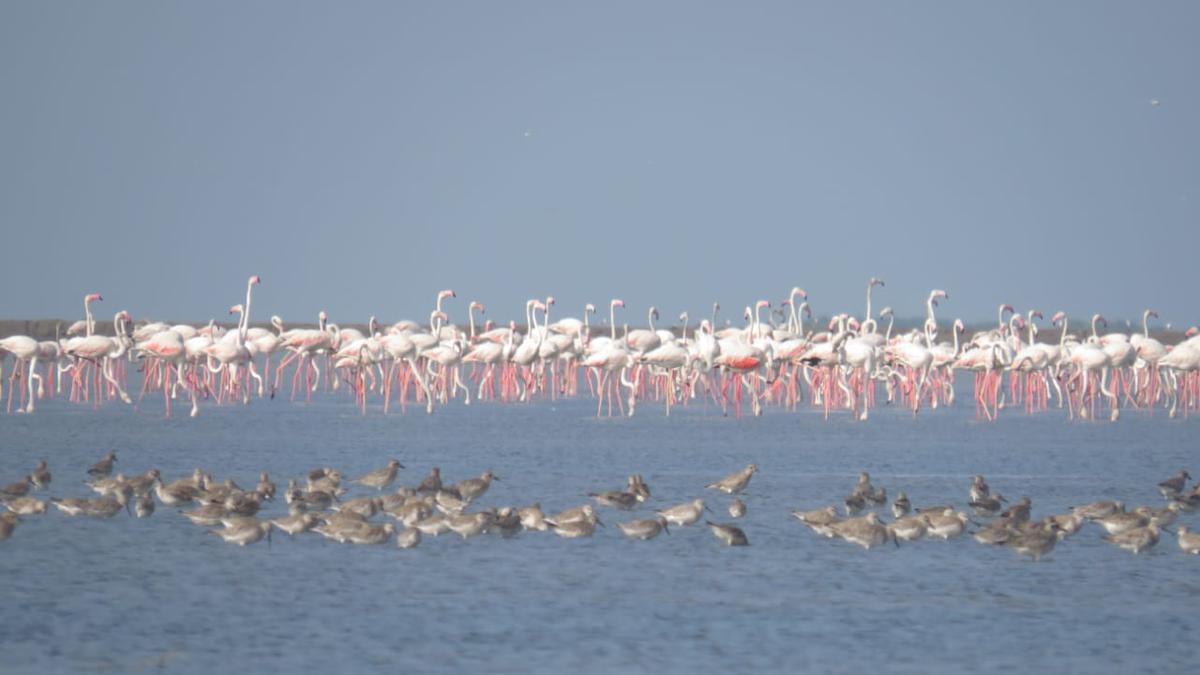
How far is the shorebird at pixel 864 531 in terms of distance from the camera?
1333 cm

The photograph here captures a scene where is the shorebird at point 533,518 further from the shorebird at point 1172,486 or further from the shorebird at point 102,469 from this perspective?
the shorebird at point 1172,486

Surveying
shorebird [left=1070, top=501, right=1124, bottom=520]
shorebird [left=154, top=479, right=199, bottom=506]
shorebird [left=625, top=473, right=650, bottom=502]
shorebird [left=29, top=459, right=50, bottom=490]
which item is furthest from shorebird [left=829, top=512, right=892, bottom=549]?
shorebird [left=29, top=459, right=50, bottom=490]

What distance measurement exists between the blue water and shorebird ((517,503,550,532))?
13 centimetres

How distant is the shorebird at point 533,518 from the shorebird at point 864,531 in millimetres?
2061

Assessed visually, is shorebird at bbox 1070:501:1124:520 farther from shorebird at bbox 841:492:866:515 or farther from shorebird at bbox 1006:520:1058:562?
shorebird at bbox 841:492:866:515

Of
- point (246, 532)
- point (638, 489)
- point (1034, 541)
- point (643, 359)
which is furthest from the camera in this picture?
point (643, 359)

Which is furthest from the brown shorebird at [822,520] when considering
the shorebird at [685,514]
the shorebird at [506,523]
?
the shorebird at [506,523]

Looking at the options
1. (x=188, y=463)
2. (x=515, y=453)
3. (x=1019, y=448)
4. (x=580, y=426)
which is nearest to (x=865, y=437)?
(x=1019, y=448)

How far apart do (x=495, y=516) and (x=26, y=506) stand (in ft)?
11.4

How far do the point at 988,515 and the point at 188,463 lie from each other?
8.56m

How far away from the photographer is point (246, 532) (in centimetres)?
1291

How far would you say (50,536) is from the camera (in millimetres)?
13508

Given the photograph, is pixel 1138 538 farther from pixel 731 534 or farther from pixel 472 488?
pixel 472 488

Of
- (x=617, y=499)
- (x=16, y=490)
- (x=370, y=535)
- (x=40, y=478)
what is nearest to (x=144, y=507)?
(x=16, y=490)
